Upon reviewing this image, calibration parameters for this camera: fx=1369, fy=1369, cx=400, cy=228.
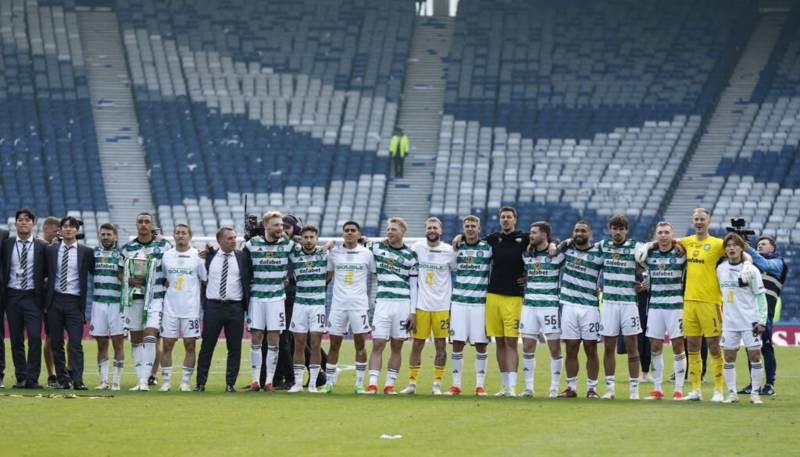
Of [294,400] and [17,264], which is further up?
[17,264]

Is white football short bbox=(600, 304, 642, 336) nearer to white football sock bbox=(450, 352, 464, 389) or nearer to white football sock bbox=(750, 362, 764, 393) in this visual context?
white football sock bbox=(750, 362, 764, 393)

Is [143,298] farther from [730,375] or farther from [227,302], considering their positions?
[730,375]

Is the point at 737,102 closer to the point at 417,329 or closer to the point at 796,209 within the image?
the point at 796,209

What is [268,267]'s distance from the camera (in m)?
18.3

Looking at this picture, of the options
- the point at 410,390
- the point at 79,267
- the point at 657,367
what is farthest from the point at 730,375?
the point at 79,267

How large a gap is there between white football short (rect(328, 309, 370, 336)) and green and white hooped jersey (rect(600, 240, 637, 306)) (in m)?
3.21

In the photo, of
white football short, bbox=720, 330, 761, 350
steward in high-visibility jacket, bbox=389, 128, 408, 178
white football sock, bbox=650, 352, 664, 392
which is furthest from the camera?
steward in high-visibility jacket, bbox=389, 128, 408, 178

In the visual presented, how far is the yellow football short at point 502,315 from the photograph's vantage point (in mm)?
17984

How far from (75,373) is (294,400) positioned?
3.42m

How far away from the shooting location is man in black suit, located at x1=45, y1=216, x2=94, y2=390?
60.4 ft

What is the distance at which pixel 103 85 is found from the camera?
4716cm

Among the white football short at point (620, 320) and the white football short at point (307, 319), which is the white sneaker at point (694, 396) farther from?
the white football short at point (307, 319)

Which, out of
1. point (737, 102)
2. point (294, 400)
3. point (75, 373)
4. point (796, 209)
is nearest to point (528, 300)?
point (294, 400)

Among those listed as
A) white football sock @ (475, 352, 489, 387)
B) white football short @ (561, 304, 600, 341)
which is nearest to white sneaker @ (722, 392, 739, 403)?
white football short @ (561, 304, 600, 341)
